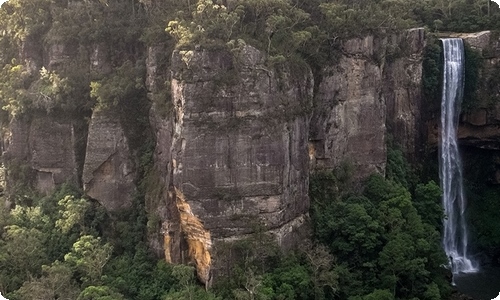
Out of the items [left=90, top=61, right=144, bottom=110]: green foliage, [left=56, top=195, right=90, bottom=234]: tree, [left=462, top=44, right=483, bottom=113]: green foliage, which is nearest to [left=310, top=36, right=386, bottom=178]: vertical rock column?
[left=462, top=44, right=483, bottom=113]: green foliage

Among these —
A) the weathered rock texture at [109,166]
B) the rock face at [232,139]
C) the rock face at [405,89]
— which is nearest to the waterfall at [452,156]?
the rock face at [405,89]

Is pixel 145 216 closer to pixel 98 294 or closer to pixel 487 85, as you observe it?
pixel 98 294

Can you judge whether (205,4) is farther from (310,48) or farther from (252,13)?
(310,48)

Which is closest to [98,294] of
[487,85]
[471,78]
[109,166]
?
[109,166]

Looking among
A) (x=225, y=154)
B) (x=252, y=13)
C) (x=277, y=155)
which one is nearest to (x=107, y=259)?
(x=225, y=154)

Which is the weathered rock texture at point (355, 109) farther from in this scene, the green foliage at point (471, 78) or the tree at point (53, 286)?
the tree at point (53, 286)

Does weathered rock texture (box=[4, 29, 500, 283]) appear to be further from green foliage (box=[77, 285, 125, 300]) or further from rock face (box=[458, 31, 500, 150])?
rock face (box=[458, 31, 500, 150])
